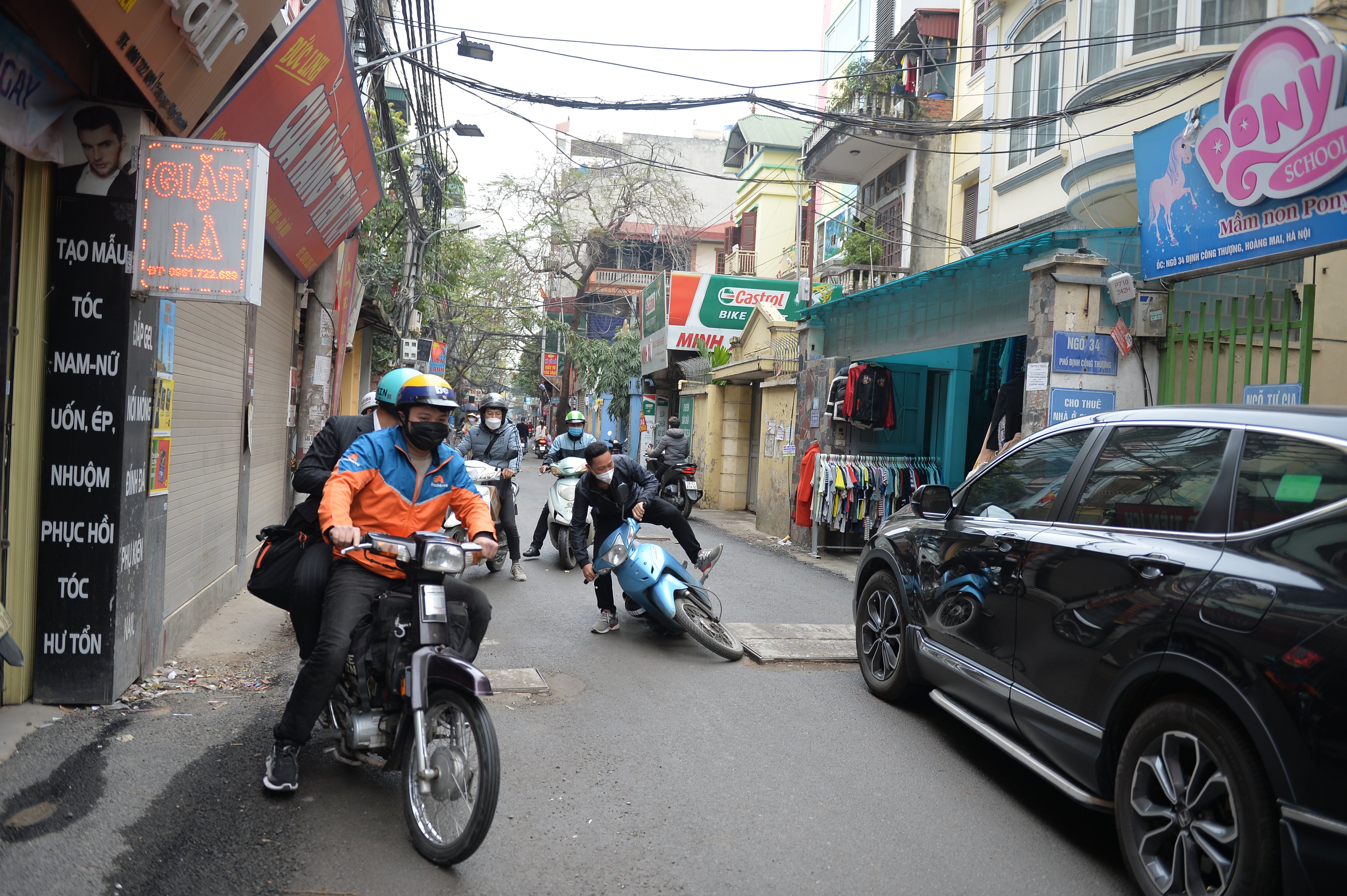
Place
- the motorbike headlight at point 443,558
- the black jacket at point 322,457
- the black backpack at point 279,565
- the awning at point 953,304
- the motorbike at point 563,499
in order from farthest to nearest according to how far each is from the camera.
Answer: the motorbike at point 563,499 → the awning at point 953,304 → the black jacket at point 322,457 → the black backpack at point 279,565 → the motorbike headlight at point 443,558

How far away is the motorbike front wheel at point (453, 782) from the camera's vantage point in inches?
128

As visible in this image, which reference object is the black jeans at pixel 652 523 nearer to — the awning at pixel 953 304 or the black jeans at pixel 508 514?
the black jeans at pixel 508 514

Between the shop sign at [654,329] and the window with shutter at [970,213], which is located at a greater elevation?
the window with shutter at [970,213]

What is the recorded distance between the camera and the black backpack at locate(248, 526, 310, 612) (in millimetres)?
4262

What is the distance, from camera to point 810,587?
35.0 feet

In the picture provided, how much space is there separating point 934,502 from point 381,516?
300cm

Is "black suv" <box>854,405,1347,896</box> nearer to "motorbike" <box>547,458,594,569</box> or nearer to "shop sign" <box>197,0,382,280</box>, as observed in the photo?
"shop sign" <box>197,0,382,280</box>

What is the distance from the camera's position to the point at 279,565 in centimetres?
429

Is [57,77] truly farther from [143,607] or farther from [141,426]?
[143,607]

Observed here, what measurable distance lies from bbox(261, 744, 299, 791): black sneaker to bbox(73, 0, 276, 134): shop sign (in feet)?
10.5

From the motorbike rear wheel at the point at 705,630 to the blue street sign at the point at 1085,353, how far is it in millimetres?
3994

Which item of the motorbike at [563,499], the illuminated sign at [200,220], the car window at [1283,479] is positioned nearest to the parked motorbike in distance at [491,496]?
the motorbike at [563,499]

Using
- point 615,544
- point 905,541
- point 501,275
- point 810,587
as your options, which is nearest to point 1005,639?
point 905,541

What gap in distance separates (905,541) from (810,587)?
4.98m
